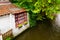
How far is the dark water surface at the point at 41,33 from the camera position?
5766mm

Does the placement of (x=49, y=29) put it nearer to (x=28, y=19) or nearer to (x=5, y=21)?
(x=28, y=19)

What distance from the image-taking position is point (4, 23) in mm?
5105

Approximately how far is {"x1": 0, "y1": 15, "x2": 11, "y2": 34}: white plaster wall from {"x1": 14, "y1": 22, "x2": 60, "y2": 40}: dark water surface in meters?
0.63

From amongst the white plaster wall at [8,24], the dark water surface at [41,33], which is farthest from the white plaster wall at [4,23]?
the dark water surface at [41,33]

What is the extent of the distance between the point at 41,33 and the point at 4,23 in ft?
5.64

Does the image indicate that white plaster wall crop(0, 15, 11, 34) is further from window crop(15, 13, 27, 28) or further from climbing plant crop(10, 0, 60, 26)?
climbing plant crop(10, 0, 60, 26)

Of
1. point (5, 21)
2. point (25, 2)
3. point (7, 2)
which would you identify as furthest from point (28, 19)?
point (5, 21)

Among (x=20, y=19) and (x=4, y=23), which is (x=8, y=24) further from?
(x=20, y=19)

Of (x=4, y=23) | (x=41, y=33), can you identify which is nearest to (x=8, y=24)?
(x=4, y=23)

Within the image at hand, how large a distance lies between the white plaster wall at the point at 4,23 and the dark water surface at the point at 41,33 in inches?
24.7

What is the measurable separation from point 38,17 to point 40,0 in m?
0.90

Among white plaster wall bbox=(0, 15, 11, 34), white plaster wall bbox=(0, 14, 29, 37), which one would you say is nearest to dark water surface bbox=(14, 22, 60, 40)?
white plaster wall bbox=(0, 14, 29, 37)

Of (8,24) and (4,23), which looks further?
(8,24)

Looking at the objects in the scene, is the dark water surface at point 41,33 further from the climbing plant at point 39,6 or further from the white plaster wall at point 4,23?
the white plaster wall at point 4,23
